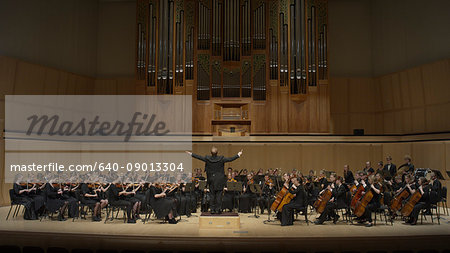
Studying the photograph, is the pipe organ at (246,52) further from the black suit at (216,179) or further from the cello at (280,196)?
the black suit at (216,179)

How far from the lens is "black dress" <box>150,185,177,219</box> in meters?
8.88

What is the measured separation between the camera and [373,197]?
28.6 feet

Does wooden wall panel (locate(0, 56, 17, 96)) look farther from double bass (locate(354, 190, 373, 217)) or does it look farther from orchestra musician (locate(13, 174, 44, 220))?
double bass (locate(354, 190, 373, 217))

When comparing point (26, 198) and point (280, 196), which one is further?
point (26, 198)

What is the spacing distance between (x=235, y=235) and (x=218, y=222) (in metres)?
0.91

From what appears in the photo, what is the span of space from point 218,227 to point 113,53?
37.2ft

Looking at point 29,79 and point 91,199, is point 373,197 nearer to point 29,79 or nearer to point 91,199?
point 91,199

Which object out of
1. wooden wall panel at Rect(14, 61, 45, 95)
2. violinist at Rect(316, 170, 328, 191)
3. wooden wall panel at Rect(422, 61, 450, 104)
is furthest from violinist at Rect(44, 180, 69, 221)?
wooden wall panel at Rect(422, 61, 450, 104)

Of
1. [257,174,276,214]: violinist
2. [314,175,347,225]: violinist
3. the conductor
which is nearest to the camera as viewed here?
the conductor

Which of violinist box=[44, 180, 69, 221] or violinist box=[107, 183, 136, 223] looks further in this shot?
violinist box=[44, 180, 69, 221]

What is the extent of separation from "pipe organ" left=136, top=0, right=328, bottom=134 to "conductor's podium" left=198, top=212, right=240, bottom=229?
7340 mm

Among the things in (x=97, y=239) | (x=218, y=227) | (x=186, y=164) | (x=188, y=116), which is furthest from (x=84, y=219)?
(x=188, y=116)

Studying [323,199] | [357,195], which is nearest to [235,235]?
[323,199]

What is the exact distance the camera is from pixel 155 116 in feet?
49.0
